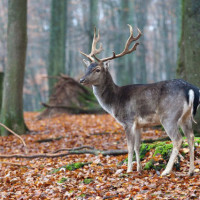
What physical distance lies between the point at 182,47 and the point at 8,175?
5922mm

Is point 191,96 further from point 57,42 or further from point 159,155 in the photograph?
point 57,42

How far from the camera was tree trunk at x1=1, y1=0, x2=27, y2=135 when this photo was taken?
12.0 metres

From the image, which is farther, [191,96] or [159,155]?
[159,155]

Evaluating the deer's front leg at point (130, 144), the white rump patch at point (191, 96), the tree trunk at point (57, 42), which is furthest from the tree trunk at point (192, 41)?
the tree trunk at point (57, 42)

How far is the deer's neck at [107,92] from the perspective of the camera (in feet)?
22.6

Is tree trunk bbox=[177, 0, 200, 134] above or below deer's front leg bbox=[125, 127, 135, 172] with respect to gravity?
above

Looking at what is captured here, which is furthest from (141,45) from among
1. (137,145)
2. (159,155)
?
(137,145)

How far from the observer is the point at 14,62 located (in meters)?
12.0

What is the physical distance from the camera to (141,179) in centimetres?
591

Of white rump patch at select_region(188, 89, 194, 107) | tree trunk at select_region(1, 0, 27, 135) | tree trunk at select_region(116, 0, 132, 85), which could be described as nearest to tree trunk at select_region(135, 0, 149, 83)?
tree trunk at select_region(116, 0, 132, 85)

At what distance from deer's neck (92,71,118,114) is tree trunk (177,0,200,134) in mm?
2763

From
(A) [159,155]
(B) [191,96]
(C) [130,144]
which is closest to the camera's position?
(B) [191,96]

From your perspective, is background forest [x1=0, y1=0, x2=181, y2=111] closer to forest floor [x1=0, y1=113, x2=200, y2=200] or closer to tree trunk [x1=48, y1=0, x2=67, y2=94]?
tree trunk [x1=48, y1=0, x2=67, y2=94]

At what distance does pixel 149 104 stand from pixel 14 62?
284 inches
